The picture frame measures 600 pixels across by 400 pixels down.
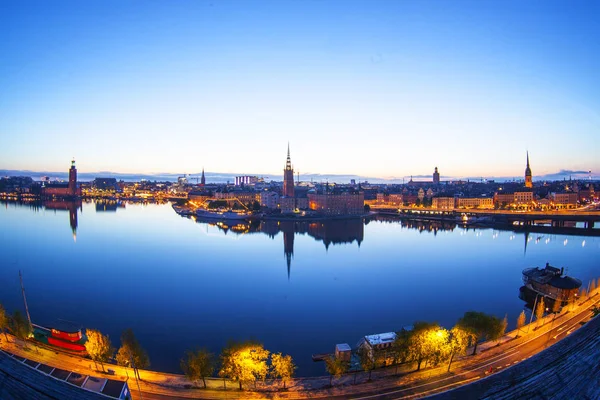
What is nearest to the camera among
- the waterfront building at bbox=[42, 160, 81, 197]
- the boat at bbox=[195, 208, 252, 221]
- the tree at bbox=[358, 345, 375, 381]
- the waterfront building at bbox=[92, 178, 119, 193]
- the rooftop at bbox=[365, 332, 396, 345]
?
the tree at bbox=[358, 345, 375, 381]

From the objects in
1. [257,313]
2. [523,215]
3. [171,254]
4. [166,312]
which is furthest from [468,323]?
[523,215]

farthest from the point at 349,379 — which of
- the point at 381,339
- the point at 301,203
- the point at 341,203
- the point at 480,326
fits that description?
the point at 301,203

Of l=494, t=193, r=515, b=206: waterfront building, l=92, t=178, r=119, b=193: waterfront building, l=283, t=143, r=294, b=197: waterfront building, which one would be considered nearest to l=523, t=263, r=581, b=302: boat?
l=283, t=143, r=294, b=197: waterfront building

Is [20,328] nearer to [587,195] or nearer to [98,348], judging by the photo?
[98,348]

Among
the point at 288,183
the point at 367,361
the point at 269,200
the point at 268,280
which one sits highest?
the point at 288,183

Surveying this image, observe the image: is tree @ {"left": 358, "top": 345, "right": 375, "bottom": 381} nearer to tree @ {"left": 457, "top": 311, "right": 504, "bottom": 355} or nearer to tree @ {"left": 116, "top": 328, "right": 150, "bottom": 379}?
tree @ {"left": 457, "top": 311, "right": 504, "bottom": 355}

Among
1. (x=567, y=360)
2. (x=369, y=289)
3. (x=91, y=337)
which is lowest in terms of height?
(x=369, y=289)

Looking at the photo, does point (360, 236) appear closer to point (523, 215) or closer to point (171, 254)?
point (171, 254)
